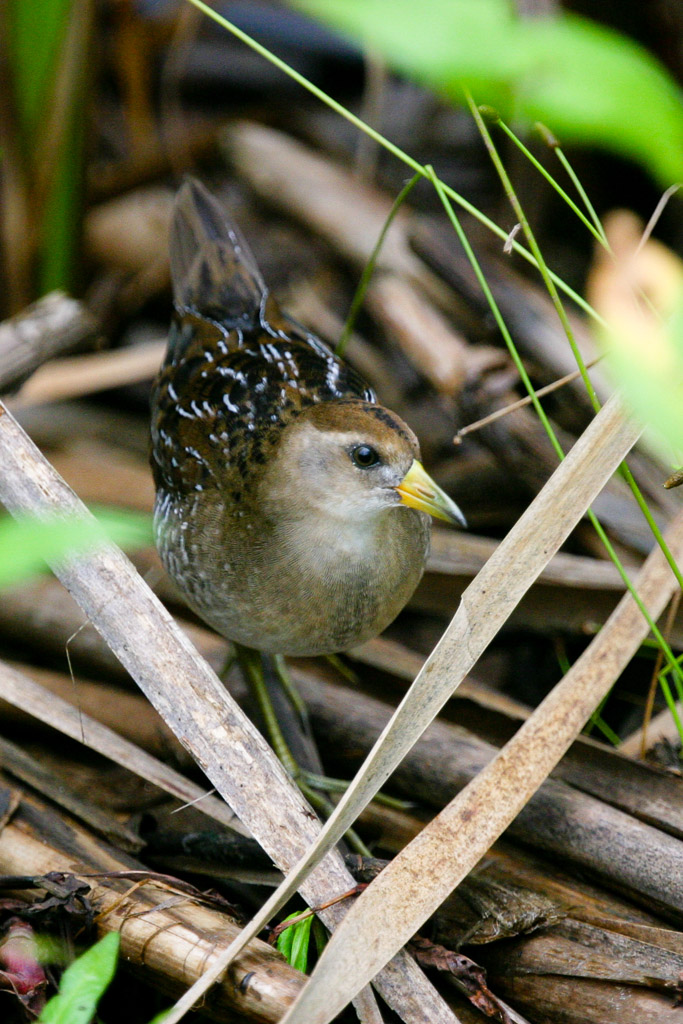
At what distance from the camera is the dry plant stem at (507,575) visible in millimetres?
1626

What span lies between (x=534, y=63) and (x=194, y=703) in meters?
1.32

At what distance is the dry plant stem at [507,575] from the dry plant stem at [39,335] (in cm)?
175

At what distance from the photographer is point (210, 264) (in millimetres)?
Answer: 3158

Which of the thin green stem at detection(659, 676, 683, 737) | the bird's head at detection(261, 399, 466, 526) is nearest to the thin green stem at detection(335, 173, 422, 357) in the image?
the bird's head at detection(261, 399, 466, 526)

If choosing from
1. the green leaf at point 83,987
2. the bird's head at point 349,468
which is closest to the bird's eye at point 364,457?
the bird's head at point 349,468

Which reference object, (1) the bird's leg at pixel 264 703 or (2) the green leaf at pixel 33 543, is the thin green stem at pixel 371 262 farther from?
(2) the green leaf at pixel 33 543

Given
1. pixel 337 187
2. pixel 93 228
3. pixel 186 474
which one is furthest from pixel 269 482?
pixel 93 228

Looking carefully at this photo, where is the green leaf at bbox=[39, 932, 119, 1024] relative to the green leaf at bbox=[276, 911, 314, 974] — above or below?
above

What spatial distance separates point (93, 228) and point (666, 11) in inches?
101

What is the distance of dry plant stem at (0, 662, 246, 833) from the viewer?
2248 millimetres

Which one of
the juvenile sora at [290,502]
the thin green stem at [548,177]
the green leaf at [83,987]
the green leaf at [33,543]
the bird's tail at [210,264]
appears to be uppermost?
the thin green stem at [548,177]

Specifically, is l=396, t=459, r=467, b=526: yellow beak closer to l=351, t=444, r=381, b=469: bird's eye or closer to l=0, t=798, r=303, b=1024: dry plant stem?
l=351, t=444, r=381, b=469: bird's eye

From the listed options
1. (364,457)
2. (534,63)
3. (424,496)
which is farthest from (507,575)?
(534,63)

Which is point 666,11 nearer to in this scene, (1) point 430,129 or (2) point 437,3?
(1) point 430,129
